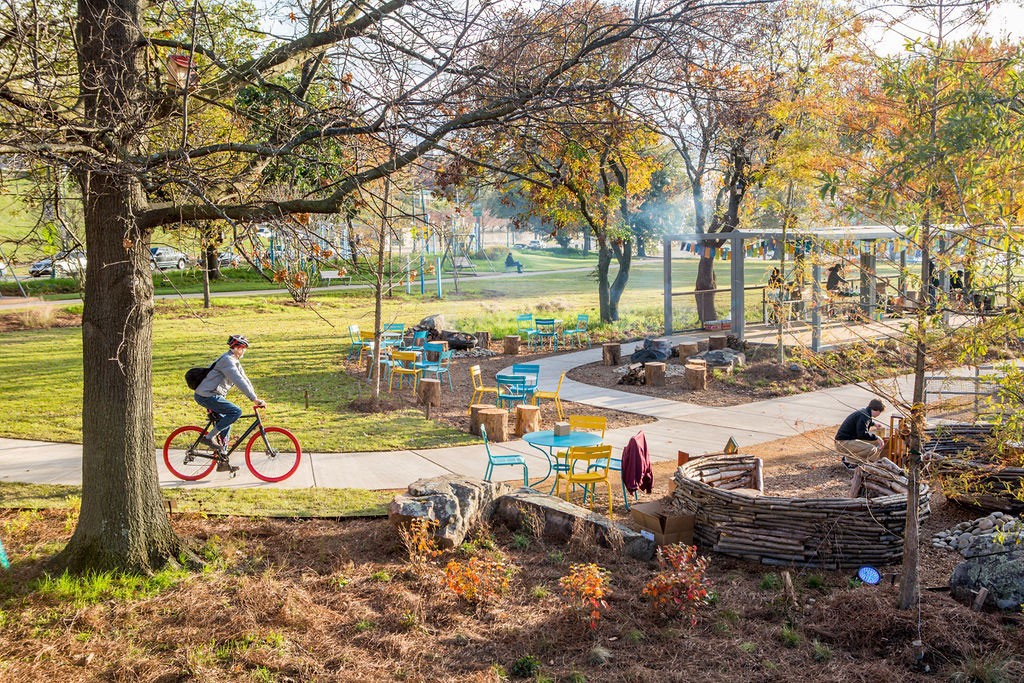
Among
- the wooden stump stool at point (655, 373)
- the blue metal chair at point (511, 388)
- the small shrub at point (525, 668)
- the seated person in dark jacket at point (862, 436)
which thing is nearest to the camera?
the small shrub at point (525, 668)

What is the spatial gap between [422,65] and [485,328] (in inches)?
704

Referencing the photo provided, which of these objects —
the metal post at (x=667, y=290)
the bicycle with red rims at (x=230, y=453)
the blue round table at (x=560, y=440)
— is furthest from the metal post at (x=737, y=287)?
the bicycle with red rims at (x=230, y=453)

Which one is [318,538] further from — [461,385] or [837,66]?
[837,66]

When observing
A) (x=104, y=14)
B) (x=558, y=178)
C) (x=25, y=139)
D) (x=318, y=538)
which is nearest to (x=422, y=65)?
(x=558, y=178)

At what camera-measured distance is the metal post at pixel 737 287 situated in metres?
20.4

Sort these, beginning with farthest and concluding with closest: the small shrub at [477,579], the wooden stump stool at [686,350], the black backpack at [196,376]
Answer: the wooden stump stool at [686,350] < the black backpack at [196,376] < the small shrub at [477,579]

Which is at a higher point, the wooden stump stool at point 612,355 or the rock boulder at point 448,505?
the wooden stump stool at point 612,355

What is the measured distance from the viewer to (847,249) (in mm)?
6809

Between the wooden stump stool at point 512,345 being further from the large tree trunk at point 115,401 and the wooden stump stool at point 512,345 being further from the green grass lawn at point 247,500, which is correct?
the large tree trunk at point 115,401

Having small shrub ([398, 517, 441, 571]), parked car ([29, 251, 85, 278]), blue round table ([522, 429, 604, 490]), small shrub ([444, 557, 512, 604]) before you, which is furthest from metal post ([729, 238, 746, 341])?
parked car ([29, 251, 85, 278])

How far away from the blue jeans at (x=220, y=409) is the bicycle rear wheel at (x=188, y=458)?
0.78 feet

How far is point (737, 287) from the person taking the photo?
20750 mm

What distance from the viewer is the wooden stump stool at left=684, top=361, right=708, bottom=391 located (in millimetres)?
17016

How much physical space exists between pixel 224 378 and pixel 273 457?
131 cm
